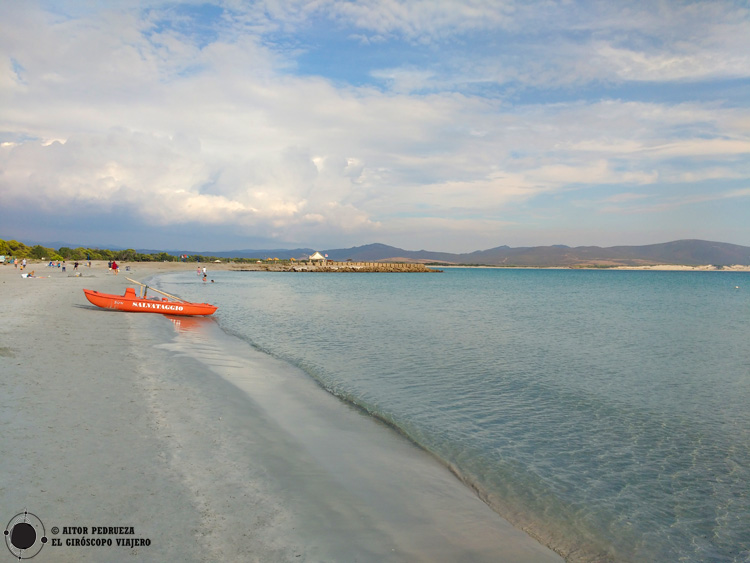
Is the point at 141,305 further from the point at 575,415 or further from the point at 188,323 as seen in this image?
the point at 575,415

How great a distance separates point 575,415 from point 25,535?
1078 centimetres

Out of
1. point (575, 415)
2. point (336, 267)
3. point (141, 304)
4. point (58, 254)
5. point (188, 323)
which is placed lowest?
point (575, 415)

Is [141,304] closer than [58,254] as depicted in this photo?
Yes

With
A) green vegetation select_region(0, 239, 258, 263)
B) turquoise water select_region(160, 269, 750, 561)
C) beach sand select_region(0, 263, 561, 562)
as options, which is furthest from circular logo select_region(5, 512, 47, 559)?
green vegetation select_region(0, 239, 258, 263)

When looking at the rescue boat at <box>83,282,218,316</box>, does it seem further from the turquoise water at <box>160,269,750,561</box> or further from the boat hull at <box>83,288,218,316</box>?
the turquoise water at <box>160,269,750,561</box>

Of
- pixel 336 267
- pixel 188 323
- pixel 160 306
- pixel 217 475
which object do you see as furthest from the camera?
pixel 336 267

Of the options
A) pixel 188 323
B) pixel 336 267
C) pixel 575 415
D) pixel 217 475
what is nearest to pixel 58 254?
pixel 336 267

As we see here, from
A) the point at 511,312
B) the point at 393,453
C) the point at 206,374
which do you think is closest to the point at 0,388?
the point at 206,374

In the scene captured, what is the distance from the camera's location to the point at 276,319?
A: 27.9m

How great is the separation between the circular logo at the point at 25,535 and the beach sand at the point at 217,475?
0.06 m

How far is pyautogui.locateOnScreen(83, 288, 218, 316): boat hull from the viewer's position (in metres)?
24.6

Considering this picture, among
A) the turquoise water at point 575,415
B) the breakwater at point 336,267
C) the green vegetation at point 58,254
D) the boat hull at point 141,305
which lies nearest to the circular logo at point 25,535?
the turquoise water at point 575,415

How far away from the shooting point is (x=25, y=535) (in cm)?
456

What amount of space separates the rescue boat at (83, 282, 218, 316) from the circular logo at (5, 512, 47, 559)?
2158 centimetres
